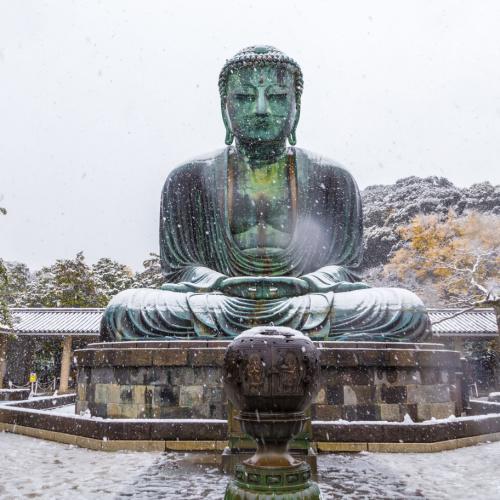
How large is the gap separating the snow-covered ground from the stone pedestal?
24.6 inches

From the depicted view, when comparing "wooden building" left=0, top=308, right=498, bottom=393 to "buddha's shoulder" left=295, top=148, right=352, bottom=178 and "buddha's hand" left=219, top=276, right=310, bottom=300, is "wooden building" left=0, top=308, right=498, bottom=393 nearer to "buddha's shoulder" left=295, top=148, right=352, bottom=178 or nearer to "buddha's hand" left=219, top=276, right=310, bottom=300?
"buddha's shoulder" left=295, top=148, right=352, bottom=178

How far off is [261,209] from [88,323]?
13405mm

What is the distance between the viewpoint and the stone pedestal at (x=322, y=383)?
16.8ft

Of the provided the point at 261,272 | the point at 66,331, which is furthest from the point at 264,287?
the point at 66,331

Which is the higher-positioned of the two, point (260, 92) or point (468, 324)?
point (260, 92)

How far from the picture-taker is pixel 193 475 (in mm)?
3670

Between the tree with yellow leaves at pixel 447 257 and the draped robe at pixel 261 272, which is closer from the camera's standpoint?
the draped robe at pixel 261 272

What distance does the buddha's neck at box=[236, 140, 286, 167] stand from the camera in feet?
23.8

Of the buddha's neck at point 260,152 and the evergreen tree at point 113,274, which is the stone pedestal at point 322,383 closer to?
the buddha's neck at point 260,152

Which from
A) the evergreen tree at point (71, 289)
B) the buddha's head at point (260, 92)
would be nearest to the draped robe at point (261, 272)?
the buddha's head at point (260, 92)

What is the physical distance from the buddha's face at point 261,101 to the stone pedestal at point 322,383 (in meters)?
3.04

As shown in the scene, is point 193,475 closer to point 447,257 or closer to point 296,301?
point 296,301

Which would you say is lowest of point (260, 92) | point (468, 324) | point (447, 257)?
point (468, 324)

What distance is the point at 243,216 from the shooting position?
23.7 ft
